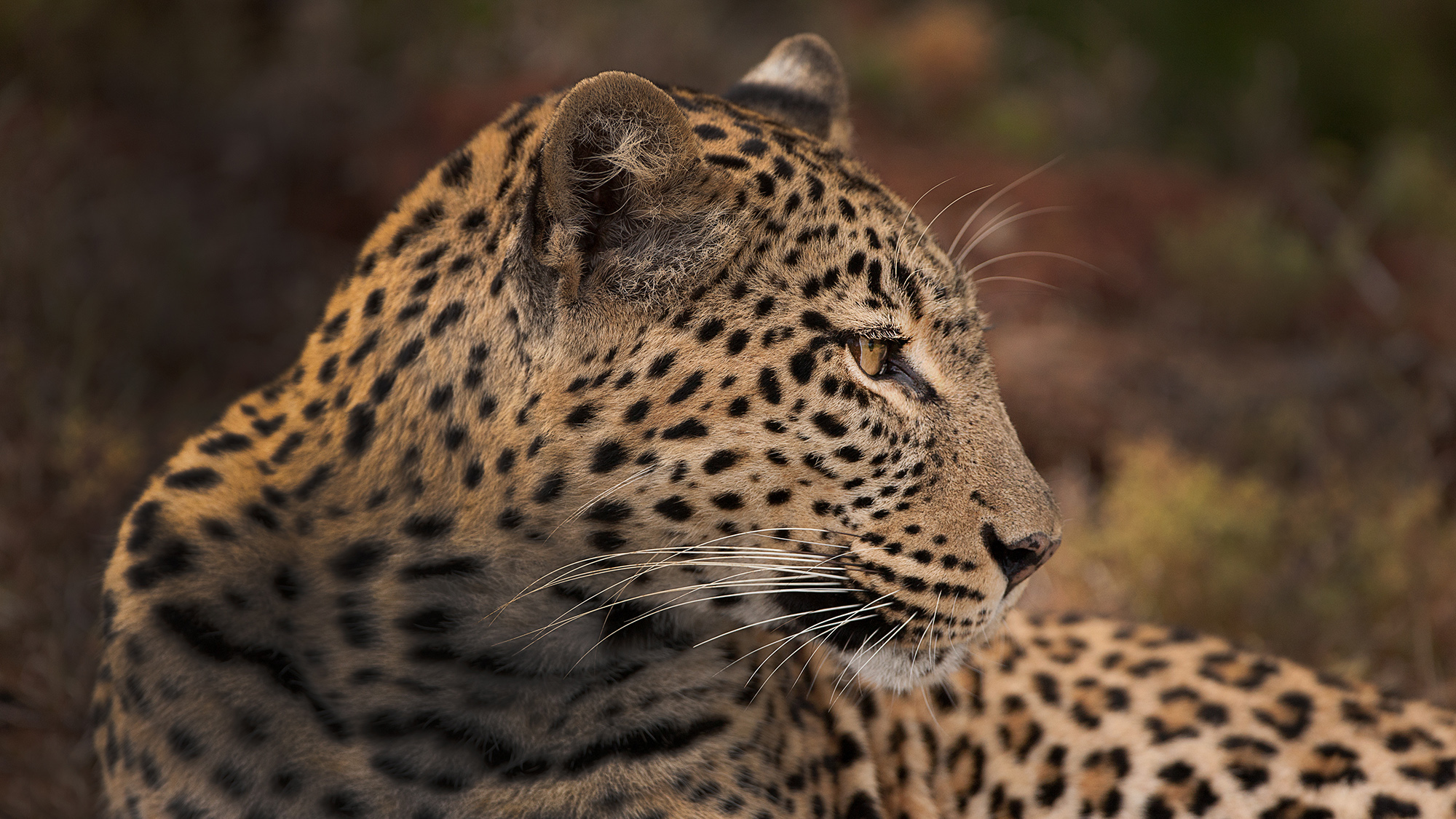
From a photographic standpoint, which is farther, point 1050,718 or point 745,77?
point 745,77

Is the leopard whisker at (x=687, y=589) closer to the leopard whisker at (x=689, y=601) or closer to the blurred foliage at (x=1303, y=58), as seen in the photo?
the leopard whisker at (x=689, y=601)

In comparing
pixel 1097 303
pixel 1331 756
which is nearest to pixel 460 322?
pixel 1331 756

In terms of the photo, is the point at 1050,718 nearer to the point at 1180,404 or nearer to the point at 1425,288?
the point at 1180,404

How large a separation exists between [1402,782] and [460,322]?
10.6 ft

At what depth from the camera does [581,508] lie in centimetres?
301

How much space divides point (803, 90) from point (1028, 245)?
680cm

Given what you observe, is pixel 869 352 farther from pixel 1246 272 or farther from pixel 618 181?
pixel 1246 272

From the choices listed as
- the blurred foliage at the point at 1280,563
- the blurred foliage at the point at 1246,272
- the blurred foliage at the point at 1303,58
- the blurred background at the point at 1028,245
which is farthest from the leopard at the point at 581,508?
the blurred foliage at the point at 1303,58

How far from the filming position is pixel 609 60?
39.4 feet

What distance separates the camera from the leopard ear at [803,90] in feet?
13.3

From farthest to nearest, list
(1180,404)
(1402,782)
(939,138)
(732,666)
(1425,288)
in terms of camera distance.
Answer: (939,138)
(1425,288)
(1180,404)
(1402,782)
(732,666)

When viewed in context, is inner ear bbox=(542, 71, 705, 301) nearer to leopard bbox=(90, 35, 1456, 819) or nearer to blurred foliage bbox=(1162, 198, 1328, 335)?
leopard bbox=(90, 35, 1456, 819)

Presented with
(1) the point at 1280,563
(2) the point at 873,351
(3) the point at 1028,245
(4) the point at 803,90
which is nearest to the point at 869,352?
(2) the point at 873,351

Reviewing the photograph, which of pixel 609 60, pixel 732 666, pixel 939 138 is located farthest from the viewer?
pixel 939 138
